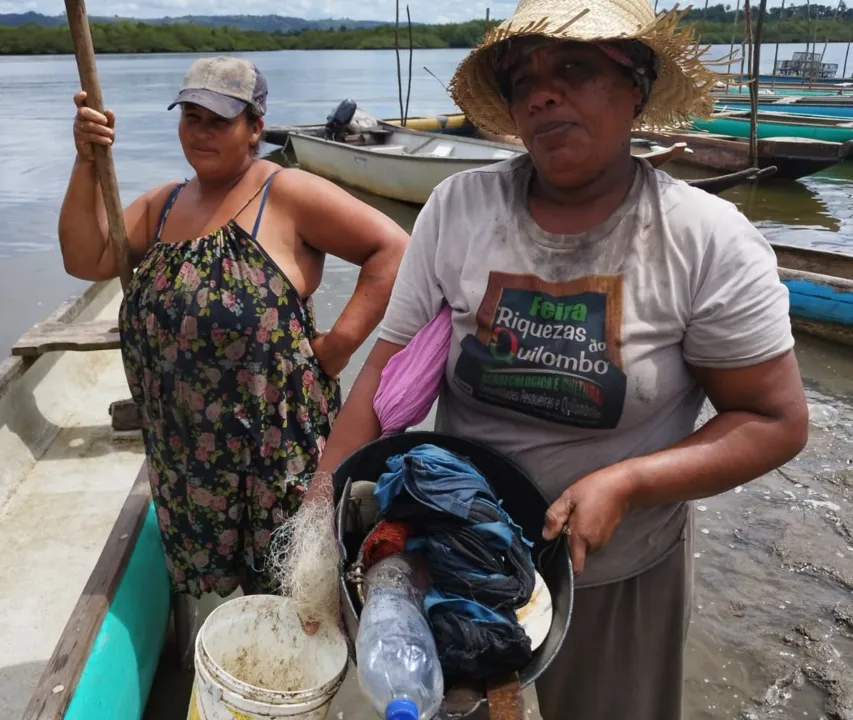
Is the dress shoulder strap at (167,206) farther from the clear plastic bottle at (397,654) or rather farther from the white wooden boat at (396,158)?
the white wooden boat at (396,158)

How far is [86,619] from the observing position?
7.89ft

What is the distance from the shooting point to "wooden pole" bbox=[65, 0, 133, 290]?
2250 millimetres

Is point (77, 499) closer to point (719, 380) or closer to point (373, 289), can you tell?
point (373, 289)

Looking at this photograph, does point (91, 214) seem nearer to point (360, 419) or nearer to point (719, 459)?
point (360, 419)

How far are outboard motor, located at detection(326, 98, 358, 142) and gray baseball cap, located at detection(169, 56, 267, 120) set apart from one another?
13.7m

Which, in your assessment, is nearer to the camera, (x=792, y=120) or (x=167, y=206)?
(x=167, y=206)

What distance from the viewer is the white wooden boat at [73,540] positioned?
7.71 feet

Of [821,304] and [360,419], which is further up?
[360,419]

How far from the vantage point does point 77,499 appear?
4.04 meters

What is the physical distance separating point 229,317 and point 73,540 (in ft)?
7.24

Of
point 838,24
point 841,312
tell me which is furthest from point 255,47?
point 841,312

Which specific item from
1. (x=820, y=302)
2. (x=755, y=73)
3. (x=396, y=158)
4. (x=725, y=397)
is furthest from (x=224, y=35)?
(x=725, y=397)

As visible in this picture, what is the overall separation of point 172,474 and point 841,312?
6614 millimetres

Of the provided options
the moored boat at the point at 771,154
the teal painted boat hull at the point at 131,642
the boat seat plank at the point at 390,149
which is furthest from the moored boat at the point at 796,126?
the teal painted boat hull at the point at 131,642
